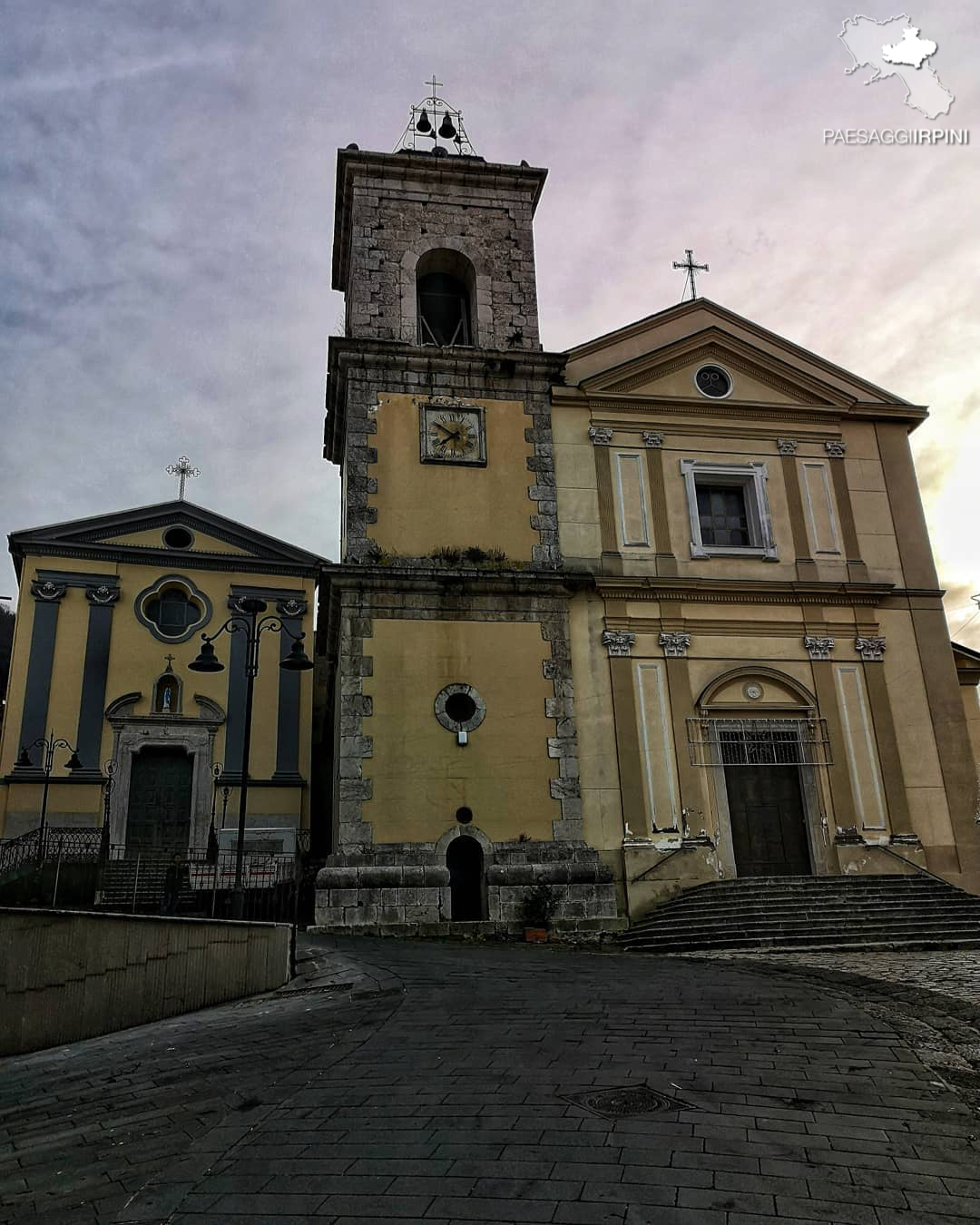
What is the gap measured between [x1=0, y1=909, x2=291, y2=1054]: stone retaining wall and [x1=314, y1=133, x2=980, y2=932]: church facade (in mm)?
4575

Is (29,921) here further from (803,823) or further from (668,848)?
(803,823)

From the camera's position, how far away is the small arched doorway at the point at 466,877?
594 inches

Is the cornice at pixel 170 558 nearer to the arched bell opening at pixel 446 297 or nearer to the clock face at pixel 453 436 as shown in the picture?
the arched bell opening at pixel 446 297

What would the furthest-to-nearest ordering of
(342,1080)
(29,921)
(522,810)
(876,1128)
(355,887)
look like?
(522,810) → (355,887) → (29,921) → (342,1080) → (876,1128)

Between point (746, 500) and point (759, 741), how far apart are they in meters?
4.71

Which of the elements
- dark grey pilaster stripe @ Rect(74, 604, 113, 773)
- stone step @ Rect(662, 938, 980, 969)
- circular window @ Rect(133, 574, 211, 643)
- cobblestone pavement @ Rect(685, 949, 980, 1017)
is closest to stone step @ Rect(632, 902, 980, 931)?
stone step @ Rect(662, 938, 980, 969)

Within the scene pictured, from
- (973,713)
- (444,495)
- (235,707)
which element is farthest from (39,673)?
(973,713)

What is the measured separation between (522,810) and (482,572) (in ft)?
13.1

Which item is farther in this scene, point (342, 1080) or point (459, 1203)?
point (342, 1080)

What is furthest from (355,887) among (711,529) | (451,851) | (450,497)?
(711,529)

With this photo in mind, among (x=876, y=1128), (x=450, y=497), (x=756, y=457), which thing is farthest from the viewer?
(x=756, y=457)

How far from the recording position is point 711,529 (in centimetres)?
1814

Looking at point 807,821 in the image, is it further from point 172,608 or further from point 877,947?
point 172,608

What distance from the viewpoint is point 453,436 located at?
57.4 feet
